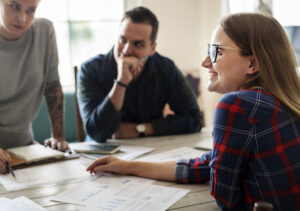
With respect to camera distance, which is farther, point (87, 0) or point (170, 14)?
point (170, 14)

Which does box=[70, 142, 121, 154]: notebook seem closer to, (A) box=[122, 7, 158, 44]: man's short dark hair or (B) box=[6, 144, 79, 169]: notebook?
(B) box=[6, 144, 79, 169]: notebook

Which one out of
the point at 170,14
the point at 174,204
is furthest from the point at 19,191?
the point at 170,14

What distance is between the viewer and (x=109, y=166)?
1292mm

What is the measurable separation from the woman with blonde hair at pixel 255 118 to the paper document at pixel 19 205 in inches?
19.9

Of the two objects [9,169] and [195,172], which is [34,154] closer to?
[9,169]

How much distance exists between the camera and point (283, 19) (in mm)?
2967

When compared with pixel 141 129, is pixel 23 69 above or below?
above

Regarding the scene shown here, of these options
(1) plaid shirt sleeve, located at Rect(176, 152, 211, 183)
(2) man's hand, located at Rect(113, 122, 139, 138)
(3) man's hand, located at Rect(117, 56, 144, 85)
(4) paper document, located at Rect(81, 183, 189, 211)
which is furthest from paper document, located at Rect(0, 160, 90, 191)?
(3) man's hand, located at Rect(117, 56, 144, 85)

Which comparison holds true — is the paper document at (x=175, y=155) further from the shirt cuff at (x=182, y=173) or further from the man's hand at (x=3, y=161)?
the man's hand at (x=3, y=161)

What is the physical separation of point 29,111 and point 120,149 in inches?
20.0

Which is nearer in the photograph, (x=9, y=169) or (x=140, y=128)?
(x=9, y=169)

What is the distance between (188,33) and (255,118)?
3190 millimetres

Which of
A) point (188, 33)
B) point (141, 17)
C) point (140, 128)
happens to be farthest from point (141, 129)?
point (188, 33)

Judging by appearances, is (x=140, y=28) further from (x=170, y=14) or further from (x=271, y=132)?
Result: (x=170, y=14)
